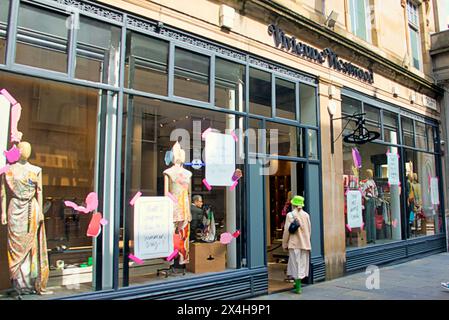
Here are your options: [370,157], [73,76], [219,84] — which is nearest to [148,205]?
[73,76]

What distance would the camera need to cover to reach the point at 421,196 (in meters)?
12.7

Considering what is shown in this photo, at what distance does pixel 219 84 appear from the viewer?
22.9 feet

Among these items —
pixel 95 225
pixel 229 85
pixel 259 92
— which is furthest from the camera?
pixel 259 92

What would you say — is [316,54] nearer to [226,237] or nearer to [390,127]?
[390,127]

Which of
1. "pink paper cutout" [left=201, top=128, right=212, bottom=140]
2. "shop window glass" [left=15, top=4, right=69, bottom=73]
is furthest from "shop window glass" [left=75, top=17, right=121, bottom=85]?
"pink paper cutout" [left=201, top=128, right=212, bottom=140]

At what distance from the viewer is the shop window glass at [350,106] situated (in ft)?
31.2

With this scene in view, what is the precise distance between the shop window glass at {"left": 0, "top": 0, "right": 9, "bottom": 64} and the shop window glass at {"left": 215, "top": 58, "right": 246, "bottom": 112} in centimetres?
328

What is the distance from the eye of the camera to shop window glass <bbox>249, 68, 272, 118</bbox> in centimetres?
745

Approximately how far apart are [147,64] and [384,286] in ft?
20.2

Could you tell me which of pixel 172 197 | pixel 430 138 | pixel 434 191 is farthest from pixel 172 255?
pixel 430 138

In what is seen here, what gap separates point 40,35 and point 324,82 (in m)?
6.02

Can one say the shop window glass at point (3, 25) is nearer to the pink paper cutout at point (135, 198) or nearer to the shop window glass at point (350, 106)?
the pink paper cutout at point (135, 198)

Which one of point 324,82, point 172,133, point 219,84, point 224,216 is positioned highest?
point 324,82

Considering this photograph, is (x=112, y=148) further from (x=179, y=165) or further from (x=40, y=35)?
(x=40, y=35)
